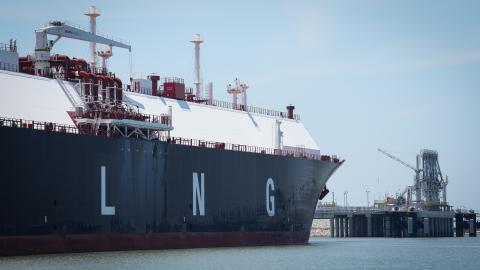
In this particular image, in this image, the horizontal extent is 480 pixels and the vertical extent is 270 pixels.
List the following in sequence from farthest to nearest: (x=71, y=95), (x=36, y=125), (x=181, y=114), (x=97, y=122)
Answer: (x=181, y=114) → (x=71, y=95) → (x=97, y=122) → (x=36, y=125)

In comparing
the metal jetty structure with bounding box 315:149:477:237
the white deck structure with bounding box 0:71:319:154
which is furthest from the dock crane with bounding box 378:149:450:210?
the white deck structure with bounding box 0:71:319:154

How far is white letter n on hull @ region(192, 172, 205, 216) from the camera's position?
82938 millimetres

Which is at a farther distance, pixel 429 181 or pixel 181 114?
pixel 429 181

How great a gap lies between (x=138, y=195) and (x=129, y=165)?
2305mm

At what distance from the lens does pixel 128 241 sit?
7606 centimetres

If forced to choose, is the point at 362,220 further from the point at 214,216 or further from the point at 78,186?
the point at 78,186

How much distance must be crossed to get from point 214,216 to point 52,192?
61.5 feet

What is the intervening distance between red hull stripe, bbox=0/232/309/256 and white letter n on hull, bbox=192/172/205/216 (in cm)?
192

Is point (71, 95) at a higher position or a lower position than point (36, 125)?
higher

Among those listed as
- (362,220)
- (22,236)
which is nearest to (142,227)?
(22,236)

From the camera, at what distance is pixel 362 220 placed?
507ft

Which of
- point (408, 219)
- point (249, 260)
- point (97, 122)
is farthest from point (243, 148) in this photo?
point (408, 219)

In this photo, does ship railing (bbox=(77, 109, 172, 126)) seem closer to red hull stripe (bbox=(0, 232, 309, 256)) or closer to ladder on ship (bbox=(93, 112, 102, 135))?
ladder on ship (bbox=(93, 112, 102, 135))

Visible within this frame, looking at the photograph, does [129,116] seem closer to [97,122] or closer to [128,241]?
[97,122]
